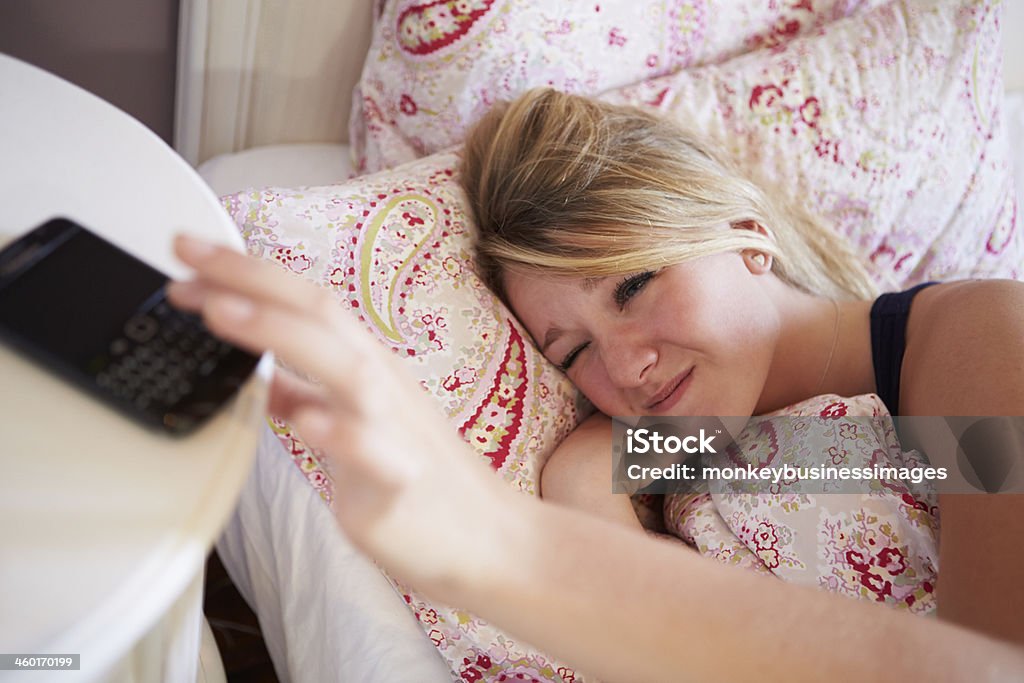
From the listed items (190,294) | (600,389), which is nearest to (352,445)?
(190,294)

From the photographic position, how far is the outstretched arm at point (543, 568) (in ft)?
1.40

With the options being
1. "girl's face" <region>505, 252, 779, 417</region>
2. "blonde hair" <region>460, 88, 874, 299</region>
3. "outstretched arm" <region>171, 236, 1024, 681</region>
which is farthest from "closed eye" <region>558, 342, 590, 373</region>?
"outstretched arm" <region>171, 236, 1024, 681</region>

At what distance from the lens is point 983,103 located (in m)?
1.27

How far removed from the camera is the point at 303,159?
4.23 feet

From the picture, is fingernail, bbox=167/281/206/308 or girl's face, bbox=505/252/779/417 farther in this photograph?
girl's face, bbox=505/252/779/417

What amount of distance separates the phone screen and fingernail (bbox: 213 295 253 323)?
0.52 feet

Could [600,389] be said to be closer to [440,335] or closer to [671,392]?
[671,392]

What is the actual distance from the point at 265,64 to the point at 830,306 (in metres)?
0.89

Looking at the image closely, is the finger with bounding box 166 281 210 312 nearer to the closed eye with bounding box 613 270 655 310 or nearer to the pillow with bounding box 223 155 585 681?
the pillow with bounding box 223 155 585 681

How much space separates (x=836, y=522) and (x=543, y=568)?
1.51ft

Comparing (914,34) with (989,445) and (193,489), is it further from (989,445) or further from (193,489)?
(193,489)

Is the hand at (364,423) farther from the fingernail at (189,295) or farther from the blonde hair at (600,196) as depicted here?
the blonde hair at (600,196)

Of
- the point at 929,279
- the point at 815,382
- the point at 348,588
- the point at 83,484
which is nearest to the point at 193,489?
the point at 83,484

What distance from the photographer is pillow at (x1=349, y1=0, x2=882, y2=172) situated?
41.9 inches
